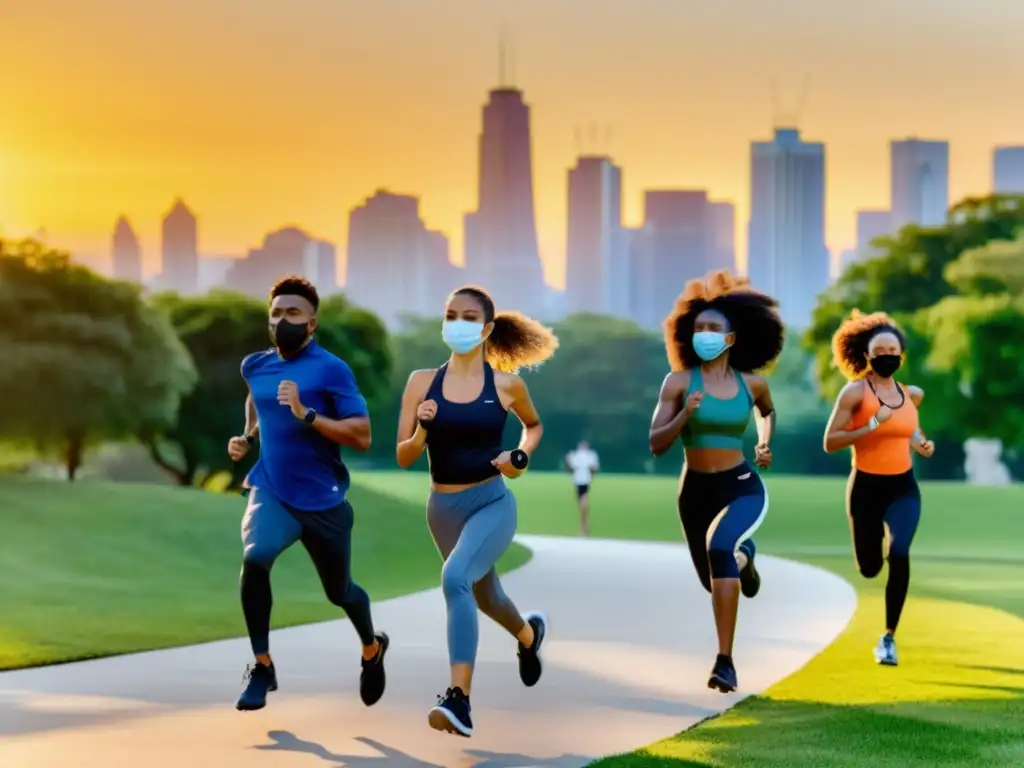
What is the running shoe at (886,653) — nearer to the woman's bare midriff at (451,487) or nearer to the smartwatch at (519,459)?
the woman's bare midriff at (451,487)

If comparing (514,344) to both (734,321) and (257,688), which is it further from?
(257,688)

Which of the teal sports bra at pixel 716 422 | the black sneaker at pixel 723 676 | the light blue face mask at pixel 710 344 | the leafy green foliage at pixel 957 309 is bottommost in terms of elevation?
the black sneaker at pixel 723 676

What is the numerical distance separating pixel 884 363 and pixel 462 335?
4.01m

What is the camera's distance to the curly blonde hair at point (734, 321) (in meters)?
12.2

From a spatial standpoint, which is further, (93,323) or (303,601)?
(93,323)

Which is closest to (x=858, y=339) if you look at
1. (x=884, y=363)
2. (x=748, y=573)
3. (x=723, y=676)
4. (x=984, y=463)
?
(x=884, y=363)

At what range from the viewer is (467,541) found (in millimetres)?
9953

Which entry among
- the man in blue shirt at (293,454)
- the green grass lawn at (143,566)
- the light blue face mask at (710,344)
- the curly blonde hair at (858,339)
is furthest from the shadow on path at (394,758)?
the green grass lawn at (143,566)

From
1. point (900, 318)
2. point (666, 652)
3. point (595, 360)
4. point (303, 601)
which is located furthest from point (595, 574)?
point (595, 360)

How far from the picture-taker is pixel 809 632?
1666cm

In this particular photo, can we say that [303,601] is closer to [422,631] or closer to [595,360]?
[422,631]

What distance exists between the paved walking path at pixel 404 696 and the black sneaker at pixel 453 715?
0.43 feet

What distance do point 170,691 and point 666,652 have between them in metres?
Answer: 4.20

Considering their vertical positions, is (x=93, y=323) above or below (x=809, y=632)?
above
